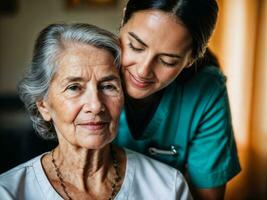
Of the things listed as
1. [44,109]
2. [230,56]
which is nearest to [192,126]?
[44,109]

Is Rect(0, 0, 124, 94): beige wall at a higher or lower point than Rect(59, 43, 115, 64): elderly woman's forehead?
lower

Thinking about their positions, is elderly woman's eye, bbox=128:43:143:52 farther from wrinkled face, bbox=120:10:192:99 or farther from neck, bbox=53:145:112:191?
neck, bbox=53:145:112:191

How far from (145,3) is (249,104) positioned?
2.23 meters

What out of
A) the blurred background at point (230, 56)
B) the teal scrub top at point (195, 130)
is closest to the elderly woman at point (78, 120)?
the teal scrub top at point (195, 130)

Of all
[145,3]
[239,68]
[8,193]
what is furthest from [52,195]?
[239,68]

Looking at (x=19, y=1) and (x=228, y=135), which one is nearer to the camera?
(x=228, y=135)

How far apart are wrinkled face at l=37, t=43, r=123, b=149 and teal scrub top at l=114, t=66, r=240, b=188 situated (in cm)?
34

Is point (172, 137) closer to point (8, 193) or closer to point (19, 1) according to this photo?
point (8, 193)

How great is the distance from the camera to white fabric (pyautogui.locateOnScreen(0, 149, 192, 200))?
4.54 ft

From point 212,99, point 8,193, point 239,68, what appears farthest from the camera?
point 239,68

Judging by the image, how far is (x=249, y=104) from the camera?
3383 mm

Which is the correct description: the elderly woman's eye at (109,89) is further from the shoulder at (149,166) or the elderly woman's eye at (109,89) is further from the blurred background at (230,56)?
the blurred background at (230,56)

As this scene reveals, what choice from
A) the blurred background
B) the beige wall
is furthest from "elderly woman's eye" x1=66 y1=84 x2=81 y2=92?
the beige wall

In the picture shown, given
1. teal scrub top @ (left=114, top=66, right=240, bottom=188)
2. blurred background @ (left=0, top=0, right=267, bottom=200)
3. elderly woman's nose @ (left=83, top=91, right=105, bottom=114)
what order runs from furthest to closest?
1. blurred background @ (left=0, top=0, right=267, bottom=200)
2. teal scrub top @ (left=114, top=66, right=240, bottom=188)
3. elderly woman's nose @ (left=83, top=91, right=105, bottom=114)
